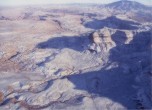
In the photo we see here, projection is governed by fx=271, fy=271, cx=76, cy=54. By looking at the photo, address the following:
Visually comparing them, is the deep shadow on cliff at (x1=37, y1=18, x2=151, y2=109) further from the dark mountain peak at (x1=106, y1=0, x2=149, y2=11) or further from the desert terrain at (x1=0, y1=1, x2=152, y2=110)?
the dark mountain peak at (x1=106, y1=0, x2=149, y2=11)

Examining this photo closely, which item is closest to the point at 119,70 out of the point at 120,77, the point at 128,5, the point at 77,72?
the point at 120,77

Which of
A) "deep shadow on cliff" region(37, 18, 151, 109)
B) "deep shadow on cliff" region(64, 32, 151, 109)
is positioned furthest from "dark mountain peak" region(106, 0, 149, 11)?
"deep shadow on cliff" region(64, 32, 151, 109)

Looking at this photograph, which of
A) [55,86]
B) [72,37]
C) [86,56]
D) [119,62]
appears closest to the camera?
[55,86]

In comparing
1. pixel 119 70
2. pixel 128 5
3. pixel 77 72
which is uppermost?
pixel 128 5

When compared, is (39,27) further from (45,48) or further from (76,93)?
(76,93)

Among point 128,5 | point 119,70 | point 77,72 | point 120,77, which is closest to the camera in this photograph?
point 120,77

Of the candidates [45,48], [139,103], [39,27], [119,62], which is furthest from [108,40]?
[39,27]

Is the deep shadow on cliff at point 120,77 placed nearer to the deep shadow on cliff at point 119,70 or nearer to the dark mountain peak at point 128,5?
the deep shadow on cliff at point 119,70

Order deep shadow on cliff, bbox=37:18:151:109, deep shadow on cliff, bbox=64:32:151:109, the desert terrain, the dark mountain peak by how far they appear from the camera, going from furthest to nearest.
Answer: the dark mountain peak < deep shadow on cliff, bbox=37:18:151:109 < deep shadow on cliff, bbox=64:32:151:109 < the desert terrain

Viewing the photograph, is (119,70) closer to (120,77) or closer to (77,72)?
(120,77)

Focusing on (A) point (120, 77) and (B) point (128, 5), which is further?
(B) point (128, 5)

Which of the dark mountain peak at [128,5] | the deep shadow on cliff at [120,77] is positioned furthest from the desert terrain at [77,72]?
the dark mountain peak at [128,5]
